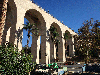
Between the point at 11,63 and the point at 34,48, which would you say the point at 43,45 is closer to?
the point at 34,48

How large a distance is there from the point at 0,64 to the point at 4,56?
94 centimetres

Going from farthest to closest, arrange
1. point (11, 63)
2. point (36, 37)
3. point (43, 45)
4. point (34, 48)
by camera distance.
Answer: point (36, 37) → point (34, 48) → point (43, 45) → point (11, 63)

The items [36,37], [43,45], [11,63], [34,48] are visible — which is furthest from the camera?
[36,37]

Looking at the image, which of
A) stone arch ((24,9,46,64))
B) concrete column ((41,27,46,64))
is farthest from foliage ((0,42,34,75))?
stone arch ((24,9,46,64))

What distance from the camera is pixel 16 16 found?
997 inches

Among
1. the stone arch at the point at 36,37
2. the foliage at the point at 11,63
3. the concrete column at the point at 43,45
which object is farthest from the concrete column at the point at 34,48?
the foliage at the point at 11,63

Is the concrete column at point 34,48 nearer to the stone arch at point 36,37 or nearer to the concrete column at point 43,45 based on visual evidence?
the stone arch at point 36,37

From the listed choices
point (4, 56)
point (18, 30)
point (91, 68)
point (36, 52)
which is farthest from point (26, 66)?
point (36, 52)

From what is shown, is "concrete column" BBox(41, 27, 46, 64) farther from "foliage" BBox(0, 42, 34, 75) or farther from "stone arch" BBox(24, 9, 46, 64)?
"foliage" BBox(0, 42, 34, 75)

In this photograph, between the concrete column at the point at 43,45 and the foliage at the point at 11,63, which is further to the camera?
the concrete column at the point at 43,45

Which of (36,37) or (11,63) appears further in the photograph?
(36,37)

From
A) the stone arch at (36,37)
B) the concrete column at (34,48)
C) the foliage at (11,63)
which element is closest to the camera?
the foliage at (11,63)

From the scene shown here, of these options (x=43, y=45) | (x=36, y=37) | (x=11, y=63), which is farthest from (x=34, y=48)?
(x=11, y=63)

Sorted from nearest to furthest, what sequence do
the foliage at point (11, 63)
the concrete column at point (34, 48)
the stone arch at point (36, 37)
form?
the foliage at point (11, 63) → the stone arch at point (36, 37) → the concrete column at point (34, 48)
